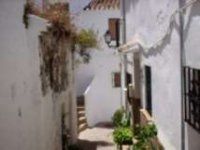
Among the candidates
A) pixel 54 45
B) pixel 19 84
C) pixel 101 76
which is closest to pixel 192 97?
pixel 19 84

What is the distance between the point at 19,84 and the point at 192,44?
3745 mm

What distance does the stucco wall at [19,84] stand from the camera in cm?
847

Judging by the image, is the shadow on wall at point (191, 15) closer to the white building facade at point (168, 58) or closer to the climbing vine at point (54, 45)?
the white building facade at point (168, 58)

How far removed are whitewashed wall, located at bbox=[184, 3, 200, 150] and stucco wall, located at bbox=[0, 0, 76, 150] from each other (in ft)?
10.5

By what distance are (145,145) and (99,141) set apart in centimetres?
1065

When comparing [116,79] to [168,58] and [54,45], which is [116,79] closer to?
[54,45]

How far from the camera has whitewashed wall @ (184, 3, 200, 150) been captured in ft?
20.0

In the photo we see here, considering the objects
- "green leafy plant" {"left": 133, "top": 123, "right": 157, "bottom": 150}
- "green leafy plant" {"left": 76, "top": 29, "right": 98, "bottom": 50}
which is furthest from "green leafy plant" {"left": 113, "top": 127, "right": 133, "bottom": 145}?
"green leafy plant" {"left": 76, "top": 29, "right": 98, "bottom": 50}

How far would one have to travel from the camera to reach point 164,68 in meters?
8.66

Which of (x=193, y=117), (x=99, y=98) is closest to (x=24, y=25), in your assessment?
(x=193, y=117)

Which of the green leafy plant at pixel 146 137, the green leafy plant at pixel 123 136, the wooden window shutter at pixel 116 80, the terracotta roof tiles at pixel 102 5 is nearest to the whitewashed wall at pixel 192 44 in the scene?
the green leafy plant at pixel 146 137

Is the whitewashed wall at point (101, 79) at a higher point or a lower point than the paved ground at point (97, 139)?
higher

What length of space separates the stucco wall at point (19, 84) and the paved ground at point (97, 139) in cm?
757

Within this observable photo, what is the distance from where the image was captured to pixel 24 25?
945cm
